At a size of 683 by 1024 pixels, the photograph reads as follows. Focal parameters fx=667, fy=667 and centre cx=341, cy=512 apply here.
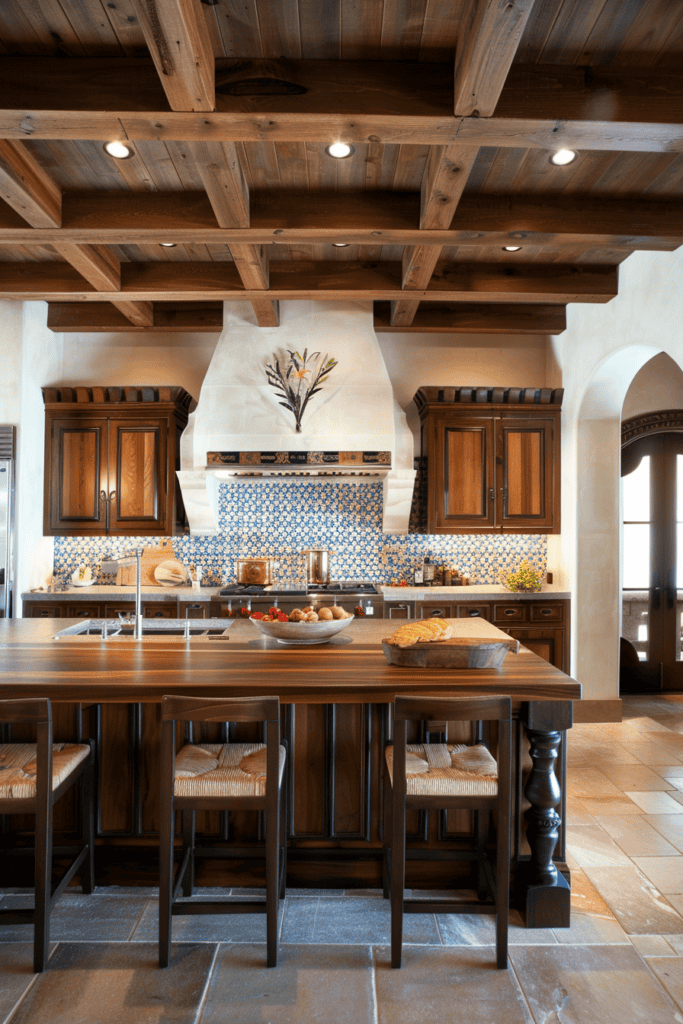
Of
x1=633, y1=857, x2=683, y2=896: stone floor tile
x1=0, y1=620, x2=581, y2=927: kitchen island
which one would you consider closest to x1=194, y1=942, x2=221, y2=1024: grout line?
x1=0, y1=620, x2=581, y2=927: kitchen island

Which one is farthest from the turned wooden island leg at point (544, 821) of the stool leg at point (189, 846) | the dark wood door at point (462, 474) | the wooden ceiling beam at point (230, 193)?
the dark wood door at point (462, 474)

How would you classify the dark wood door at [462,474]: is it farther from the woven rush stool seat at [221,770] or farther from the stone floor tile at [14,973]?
the stone floor tile at [14,973]

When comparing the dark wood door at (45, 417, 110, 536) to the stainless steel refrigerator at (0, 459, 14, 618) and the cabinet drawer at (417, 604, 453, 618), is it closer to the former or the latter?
the stainless steel refrigerator at (0, 459, 14, 618)

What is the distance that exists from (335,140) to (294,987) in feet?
9.89

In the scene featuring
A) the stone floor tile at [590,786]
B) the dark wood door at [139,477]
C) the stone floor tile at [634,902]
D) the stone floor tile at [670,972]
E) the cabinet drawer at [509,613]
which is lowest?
the stone floor tile at [590,786]

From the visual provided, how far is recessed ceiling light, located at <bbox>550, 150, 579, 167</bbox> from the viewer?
2982 mm

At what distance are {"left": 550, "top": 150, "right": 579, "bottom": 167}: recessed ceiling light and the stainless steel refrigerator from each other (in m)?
4.32

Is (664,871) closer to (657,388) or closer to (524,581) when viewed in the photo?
(524,581)

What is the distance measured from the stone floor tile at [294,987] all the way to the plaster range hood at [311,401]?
3.59 metres

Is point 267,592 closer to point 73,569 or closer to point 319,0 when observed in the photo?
point 73,569

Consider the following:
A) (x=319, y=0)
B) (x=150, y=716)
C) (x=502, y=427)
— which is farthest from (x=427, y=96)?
(x=502, y=427)

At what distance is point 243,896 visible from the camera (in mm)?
2684

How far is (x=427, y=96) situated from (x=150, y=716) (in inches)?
104

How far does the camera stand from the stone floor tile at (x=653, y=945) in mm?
2352
